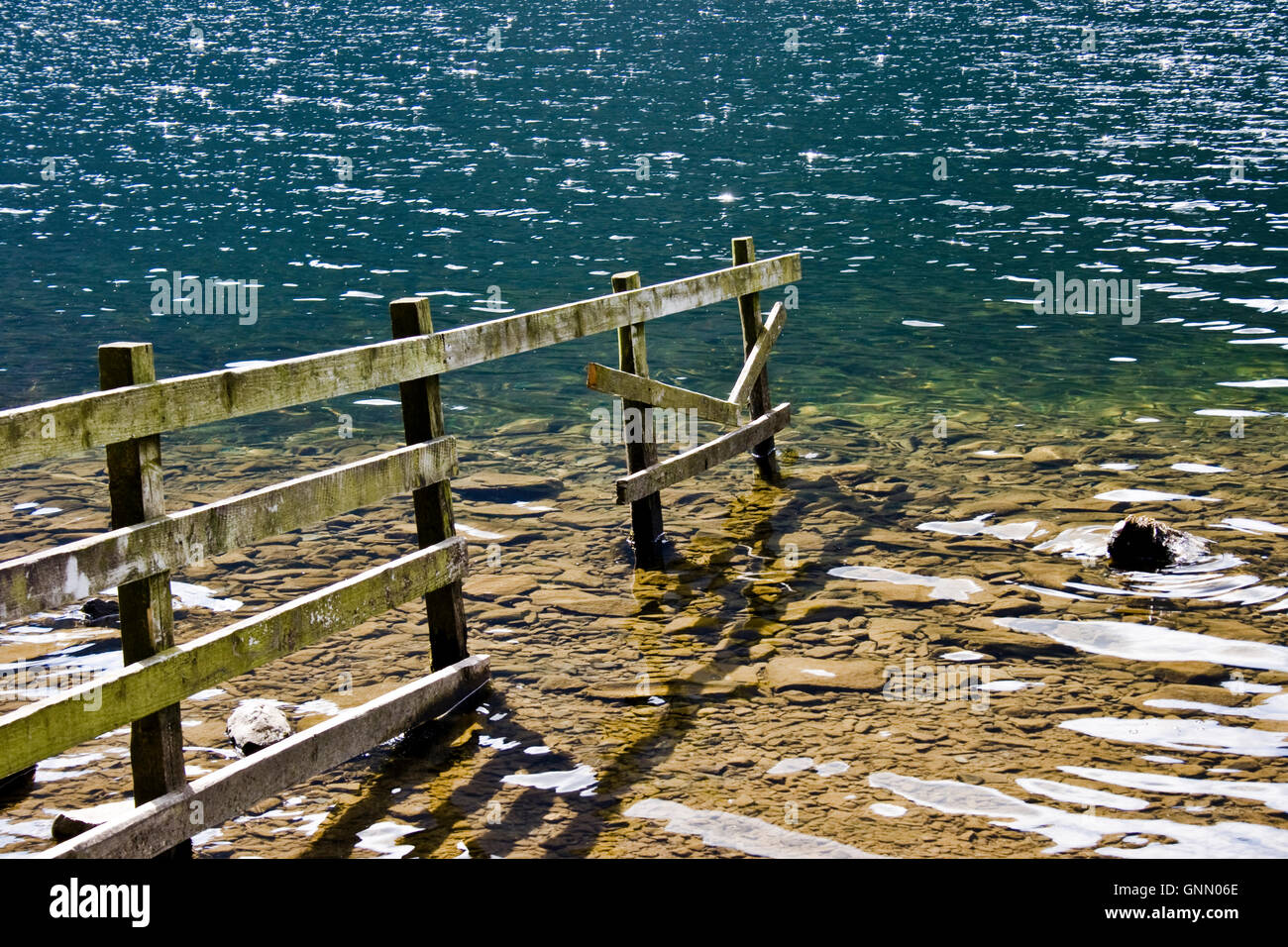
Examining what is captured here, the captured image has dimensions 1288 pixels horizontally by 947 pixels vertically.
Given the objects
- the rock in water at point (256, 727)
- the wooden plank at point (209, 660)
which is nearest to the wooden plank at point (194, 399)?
the wooden plank at point (209, 660)

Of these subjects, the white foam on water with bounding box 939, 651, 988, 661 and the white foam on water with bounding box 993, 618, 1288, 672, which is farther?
the white foam on water with bounding box 939, 651, 988, 661

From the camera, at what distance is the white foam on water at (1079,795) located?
621cm

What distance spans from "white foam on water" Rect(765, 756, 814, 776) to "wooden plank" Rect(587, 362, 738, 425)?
3366mm

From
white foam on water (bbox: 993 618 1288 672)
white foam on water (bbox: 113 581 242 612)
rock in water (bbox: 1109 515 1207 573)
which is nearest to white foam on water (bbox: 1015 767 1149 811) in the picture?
white foam on water (bbox: 993 618 1288 672)

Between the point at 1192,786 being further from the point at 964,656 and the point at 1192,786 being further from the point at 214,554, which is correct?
the point at 214,554

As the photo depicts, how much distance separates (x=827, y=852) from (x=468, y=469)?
8.23 m

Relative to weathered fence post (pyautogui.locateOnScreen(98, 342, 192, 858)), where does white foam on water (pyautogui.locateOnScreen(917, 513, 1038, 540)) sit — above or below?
below

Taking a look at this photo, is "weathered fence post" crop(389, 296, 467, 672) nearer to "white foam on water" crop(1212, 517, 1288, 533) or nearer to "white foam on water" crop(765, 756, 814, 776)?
"white foam on water" crop(765, 756, 814, 776)

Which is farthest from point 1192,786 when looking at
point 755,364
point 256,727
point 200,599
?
point 200,599

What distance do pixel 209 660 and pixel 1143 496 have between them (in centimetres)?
859

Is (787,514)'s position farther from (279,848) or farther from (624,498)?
(279,848)

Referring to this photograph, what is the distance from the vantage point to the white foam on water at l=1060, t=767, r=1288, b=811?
6234 millimetres

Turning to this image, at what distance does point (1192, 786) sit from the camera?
6.37 m

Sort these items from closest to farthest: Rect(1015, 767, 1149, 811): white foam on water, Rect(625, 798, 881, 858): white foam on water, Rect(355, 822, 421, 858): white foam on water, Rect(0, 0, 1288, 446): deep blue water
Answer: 1. Rect(625, 798, 881, 858): white foam on water
2. Rect(355, 822, 421, 858): white foam on water
3. Rect(1015, 767, 1149, 811): white foam on water
4. Rect(0, 0, 1288, 446): deep blue water
